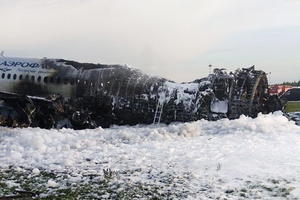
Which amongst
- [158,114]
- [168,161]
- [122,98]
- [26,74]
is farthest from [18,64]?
[168,161]

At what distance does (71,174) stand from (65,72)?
32.5ft

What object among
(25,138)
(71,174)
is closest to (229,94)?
(25,138)

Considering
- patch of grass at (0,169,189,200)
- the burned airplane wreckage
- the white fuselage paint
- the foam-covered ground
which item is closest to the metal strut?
the burned airplane wreckage

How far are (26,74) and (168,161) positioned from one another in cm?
1059

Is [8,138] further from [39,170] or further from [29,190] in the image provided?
[29,190]

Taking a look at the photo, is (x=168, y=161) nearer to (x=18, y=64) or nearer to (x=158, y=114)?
(x=158, y=114)

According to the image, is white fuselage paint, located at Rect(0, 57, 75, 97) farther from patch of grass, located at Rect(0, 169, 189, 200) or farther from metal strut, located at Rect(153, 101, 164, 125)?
patch of grass, located at Rect(0, 169, 189, 200)

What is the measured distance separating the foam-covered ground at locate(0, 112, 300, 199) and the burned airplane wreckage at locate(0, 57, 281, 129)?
2.79 metres

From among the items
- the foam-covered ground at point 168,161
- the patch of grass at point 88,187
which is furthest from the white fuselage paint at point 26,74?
the patch of grass at point 88,187

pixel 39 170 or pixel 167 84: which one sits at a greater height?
pixel 167 84

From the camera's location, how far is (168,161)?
33.1 ft

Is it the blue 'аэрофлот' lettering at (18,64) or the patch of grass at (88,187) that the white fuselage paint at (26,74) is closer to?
the blue 'аэрофлот' lettering at (18,64)

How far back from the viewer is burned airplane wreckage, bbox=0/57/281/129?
1678 cm

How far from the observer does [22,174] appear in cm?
944
